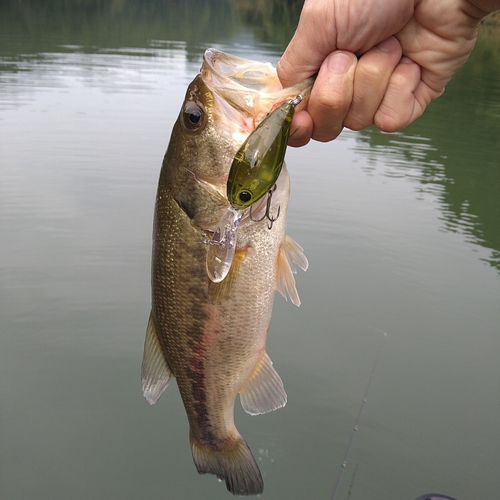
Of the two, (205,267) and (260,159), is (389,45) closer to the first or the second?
(260,159)

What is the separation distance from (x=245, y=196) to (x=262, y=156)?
140mm

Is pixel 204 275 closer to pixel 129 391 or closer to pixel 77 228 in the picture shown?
pixel 129 391

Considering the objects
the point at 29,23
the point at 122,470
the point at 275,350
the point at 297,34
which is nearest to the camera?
the point at 297,34

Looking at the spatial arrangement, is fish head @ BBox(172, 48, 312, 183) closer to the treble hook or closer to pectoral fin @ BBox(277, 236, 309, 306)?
the treble hook

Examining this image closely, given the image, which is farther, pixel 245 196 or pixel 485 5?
pixel 485 5

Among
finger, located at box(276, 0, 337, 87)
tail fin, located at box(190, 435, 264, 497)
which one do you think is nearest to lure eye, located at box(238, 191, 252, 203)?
finger, located at box(276, 0, 337, 87)

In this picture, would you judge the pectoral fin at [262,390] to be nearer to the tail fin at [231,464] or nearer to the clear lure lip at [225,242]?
the tail fin at [231,464]

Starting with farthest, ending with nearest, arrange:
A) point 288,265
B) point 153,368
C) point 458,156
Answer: point 458,156
point 153,368
point 288,265

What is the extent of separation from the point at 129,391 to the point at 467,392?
2.89 meters

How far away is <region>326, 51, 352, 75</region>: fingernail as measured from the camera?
1.85 metres

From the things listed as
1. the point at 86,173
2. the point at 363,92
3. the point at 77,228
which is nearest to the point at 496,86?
the point at 86,173

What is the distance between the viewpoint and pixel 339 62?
6.07ft

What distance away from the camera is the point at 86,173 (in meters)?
9.33

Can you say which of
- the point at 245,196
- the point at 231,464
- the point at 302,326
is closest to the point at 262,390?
the point at 231,464
